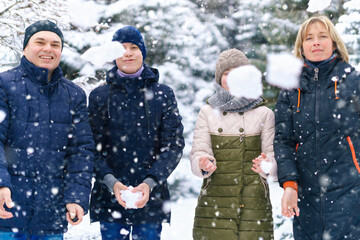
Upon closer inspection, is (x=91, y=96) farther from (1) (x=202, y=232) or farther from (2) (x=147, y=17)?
(2) (x=147, y=17)

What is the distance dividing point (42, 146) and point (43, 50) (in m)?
0.71

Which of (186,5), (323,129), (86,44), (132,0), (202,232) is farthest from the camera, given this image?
(186,5)

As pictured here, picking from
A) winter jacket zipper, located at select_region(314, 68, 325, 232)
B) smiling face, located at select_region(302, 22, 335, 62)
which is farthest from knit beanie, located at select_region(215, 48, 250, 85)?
winter jacket zipper, located at select_region(314, 68, 325, 232)

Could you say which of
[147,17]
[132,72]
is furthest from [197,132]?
[147,17]

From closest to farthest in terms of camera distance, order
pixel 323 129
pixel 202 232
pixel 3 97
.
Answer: pixel 3 97, pixel 323 129, pixel 202 232

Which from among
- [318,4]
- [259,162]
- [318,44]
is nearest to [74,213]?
[259,162]

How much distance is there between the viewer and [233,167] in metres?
3.74

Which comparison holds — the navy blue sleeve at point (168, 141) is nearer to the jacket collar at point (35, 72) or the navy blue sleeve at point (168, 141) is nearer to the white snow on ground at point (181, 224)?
the jacket collar at point (35, 72)

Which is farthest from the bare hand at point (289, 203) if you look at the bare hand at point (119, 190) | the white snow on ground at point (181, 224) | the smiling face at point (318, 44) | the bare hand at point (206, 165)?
the white snow on ground at point (181, 224)

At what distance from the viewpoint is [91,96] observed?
12.7 feet

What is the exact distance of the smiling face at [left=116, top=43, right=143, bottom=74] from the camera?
3.77 meters

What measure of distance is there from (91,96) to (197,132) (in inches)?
38.2

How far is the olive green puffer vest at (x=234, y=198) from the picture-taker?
3.63 meters

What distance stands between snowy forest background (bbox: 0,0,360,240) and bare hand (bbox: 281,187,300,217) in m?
3.51
